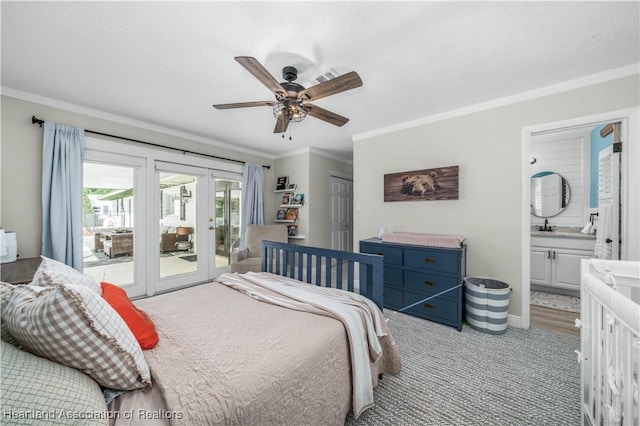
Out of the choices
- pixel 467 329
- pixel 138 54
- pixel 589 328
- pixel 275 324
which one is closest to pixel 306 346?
pixel 275 324

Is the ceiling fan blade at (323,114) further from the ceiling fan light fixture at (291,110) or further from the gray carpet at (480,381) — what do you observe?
the gray carpet at (480,381)

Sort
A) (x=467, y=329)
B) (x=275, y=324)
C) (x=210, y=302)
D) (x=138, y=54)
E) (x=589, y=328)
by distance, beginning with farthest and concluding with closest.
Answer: (x=467, y=329), (x=138, y=54), (x=210, y=302), (x=275, y=324), (x=589, y=328)

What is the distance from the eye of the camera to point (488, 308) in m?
2.38

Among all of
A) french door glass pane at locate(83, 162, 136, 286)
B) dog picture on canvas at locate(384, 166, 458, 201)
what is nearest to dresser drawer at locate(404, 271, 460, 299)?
dog picture on canvas at locate(384, 166, 458, 201)

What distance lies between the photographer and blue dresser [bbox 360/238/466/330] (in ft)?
8.05

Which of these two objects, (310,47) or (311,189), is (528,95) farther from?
(311,189)

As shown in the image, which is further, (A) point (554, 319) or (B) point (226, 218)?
(B) point (226, 218)

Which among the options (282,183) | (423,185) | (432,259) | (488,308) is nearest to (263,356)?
(432,259)

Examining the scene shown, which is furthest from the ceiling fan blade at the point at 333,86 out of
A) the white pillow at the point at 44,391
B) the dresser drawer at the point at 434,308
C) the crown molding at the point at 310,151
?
the crown molding at the point at 310,151

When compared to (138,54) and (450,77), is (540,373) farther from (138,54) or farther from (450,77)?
(138,54)

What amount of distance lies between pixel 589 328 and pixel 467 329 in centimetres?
150

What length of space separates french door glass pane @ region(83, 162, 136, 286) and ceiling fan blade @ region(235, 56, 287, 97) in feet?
9.11

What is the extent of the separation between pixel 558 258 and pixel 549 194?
1129 millimetres

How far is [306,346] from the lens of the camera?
1159mm
